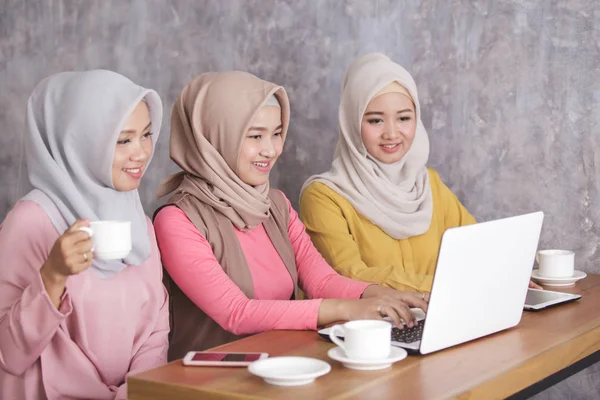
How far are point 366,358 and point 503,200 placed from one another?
164 centimetres

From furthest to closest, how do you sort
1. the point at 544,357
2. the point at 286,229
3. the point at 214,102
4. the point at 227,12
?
the point at 227,12 → the point at 286,229 → the point at 214,102 → the point at 544,357

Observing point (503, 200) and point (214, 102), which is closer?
point (214, 102)

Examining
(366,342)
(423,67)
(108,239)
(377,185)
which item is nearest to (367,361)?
(366,342)

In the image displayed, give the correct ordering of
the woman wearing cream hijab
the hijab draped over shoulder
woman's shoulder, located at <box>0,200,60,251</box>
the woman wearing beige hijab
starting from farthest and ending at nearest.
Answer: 1. the woman wearing cream hijab
2. the hijab draped over shoulder
3. the woman wearing beige hijab
4. woman's shoulder, located at <box>0,200,60,251</box>

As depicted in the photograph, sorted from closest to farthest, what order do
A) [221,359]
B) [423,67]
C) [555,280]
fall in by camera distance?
[221,359]
[555,280]
[423,67]

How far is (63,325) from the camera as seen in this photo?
6.60 feet

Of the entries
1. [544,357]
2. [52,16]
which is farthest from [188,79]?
[544,357]

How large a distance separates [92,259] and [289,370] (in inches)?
20.6

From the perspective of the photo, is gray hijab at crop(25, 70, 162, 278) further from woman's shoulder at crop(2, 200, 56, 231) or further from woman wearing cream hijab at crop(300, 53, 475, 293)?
woman wearing cream hijab at crop(300, 53, 475, 293)

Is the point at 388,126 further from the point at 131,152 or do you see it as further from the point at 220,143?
the point at 131,152

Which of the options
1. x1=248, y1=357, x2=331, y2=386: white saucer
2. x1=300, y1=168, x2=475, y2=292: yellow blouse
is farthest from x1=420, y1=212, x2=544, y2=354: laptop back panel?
x1=300, y1=168, x2=475, y2=292: yellow blouse

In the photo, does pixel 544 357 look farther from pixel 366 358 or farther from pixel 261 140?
pixel 261 140

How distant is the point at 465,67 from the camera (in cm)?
320

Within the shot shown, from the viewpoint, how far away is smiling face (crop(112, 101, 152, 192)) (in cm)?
211
